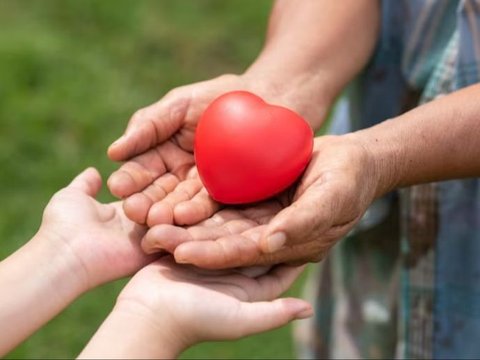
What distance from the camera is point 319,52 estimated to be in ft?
7.25

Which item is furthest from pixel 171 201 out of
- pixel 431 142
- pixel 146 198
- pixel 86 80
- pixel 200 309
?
pixel 86 80

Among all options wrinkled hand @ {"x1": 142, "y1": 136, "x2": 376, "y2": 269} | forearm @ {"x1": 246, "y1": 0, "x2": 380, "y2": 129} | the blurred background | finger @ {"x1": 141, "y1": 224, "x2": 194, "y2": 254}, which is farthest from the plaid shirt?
the blurred background

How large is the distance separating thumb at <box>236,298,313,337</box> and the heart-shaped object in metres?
0.28

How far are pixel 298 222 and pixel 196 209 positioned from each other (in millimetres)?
277

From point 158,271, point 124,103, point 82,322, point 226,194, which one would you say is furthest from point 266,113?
point 124,103

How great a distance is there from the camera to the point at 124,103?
376cm

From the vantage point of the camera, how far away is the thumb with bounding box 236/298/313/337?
166 cm

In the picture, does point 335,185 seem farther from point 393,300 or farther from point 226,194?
point 393,300

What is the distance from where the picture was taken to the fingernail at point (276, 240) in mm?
1669

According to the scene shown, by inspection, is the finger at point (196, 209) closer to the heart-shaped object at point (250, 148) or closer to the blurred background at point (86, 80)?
the heart-shaped object at point (250, 148)

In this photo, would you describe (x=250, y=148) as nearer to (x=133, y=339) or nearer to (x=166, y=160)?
(x=166, y=160)

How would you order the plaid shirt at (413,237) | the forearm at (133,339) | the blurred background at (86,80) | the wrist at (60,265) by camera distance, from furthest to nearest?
the blurred background at (86,80), the plaid shirt at (413,237), the wrist at (60,265), the forearm at (133,339)

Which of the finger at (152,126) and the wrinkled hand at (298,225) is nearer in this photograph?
the wrinkled hand at (298,225)

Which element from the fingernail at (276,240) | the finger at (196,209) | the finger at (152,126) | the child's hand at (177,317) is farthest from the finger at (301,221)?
the finger at (152,126)
